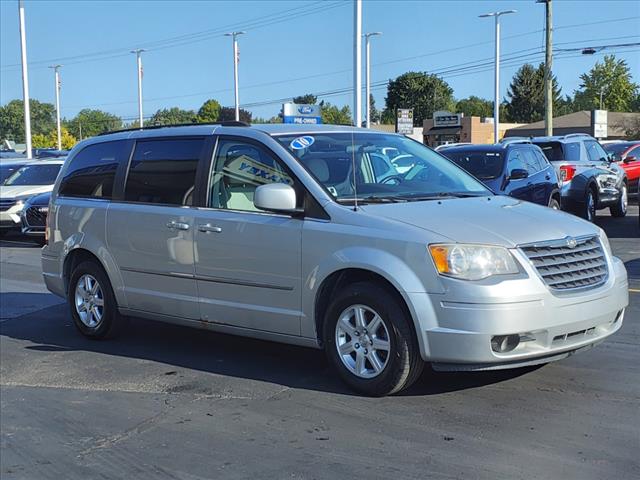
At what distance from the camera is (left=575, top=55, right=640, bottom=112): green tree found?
90.9m

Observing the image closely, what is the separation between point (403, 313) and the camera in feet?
15.9

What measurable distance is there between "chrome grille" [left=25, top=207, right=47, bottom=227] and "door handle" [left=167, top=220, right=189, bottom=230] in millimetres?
9911

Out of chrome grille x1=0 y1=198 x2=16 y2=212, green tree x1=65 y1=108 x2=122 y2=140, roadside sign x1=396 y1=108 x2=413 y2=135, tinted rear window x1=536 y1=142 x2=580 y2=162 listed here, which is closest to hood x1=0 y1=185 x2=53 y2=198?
chrome grille x1=0 y1=198 x2=16 y2=212

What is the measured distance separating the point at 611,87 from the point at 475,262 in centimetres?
9630

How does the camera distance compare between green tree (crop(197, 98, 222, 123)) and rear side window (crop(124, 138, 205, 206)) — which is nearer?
rear side window (crop(124, 138, 205, 206))

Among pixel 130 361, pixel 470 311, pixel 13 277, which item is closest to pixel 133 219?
pixel 130 361

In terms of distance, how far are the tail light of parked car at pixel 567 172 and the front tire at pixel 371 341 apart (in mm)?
10534

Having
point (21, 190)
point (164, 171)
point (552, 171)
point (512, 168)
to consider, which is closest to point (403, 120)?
point (21, 190)

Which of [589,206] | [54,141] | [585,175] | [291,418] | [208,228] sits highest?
[54,141]

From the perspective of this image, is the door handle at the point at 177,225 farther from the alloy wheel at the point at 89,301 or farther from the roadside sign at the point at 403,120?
the roadside sign at the point at 403,120

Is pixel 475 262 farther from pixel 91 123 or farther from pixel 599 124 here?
pixel 91 123

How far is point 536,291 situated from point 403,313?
835 millimetres

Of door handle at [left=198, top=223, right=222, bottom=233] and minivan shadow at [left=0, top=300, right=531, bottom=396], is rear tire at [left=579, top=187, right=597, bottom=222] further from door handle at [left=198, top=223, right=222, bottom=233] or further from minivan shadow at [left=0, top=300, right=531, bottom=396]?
door handle at [left=198, top=223, right=222, bottom=233]

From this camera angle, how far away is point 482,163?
12.5 meters
